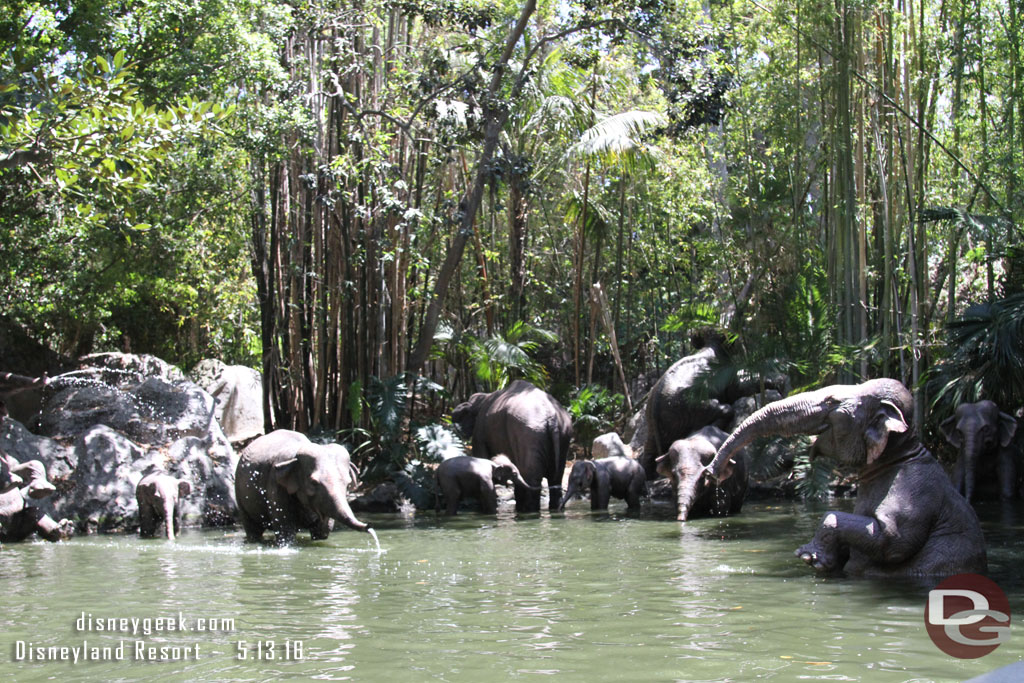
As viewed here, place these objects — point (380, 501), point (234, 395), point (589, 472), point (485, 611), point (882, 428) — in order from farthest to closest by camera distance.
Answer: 1. point (234, 395)
2. point (380, 501)
3. point (589, 472)
4. point (882, 428)
5. point (485, 611)

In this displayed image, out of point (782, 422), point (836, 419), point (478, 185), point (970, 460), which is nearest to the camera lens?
point (836, 419)

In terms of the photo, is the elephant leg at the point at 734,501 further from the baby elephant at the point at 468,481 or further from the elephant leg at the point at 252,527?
the elephant leg at the point at 252,527

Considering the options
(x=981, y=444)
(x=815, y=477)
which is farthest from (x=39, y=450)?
(x=981, y=444)

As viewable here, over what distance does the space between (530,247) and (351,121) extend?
29.4 ft

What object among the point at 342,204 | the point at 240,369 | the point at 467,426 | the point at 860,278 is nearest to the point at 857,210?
the point at 860,278

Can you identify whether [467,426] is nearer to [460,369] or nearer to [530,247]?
[460,369]

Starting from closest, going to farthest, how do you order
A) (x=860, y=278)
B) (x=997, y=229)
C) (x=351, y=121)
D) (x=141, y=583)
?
(x=141, y=583) < (x=997, y=229) < (x=860, y=278) < (x=351, y=121)

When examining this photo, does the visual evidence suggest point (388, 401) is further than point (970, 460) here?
Yes

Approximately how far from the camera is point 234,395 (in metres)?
21.6

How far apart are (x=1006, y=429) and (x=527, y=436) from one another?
5412 millimetres

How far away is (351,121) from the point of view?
16344 millimetres

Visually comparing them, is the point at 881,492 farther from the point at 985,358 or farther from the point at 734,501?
the point at 985,358

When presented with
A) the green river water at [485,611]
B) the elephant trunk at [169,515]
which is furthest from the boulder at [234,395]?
the green river water at [485,611]

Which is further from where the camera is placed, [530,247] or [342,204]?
[530,247]
